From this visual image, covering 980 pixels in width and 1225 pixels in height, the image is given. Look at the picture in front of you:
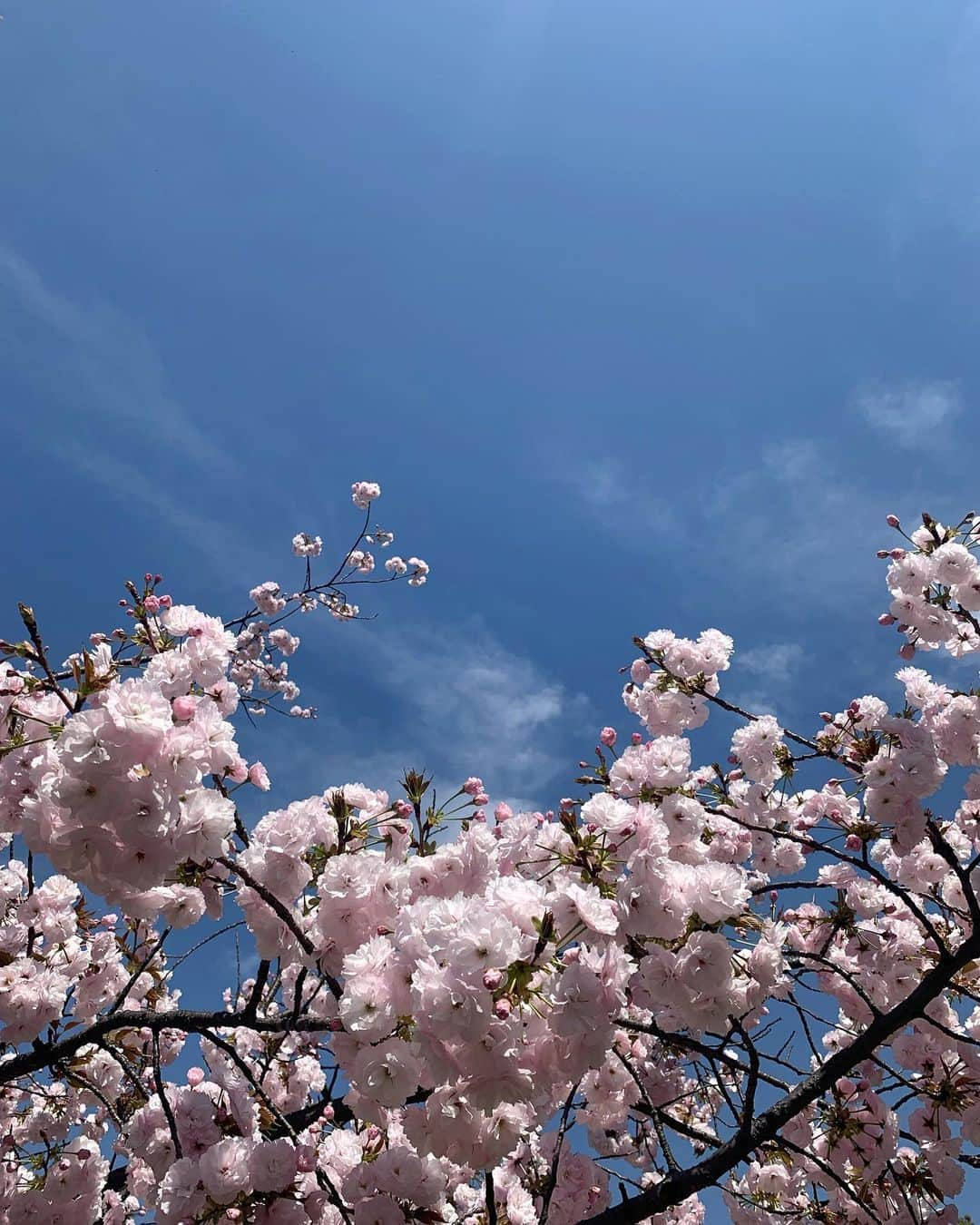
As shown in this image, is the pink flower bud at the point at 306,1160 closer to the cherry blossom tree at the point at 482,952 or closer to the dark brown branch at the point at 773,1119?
the cherry blossom tree at the point at 482,952

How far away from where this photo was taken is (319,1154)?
3680mm

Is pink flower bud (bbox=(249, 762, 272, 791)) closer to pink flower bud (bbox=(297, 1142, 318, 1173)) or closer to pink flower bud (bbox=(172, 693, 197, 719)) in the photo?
pink flower bud (bbox=(172, 693, 197, 719))

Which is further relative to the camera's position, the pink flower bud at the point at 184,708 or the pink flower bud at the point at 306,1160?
the pink flower bud at the point at 306,1160

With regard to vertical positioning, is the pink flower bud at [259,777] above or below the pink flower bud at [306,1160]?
above

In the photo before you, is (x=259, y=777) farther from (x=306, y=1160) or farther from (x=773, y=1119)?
(x=773, y=1119)

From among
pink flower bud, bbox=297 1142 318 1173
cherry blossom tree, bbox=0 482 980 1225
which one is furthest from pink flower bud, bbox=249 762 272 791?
pink flower bud, bbox=297 1142 318 1173

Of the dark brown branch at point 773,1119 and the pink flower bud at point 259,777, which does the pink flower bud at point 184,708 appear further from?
the dark brown branch at point 773,1119

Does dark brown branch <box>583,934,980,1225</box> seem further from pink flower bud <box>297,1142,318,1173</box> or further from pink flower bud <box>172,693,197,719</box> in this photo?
pink flower bud <box>172,693,197,719</box>

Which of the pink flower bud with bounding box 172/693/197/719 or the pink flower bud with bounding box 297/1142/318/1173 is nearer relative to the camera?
the pink flower bud with bounding box 172/693/197/719

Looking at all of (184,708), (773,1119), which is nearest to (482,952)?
(184,708)

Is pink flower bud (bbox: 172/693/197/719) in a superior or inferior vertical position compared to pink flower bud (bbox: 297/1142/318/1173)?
superior

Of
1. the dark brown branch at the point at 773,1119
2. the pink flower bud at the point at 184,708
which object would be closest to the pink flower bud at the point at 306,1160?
the dark brown branch at the point at 773,1119

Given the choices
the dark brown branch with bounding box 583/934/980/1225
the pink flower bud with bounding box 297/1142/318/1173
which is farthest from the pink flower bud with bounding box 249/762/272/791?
the dark brown branch with bounding box 583/934/980/1225

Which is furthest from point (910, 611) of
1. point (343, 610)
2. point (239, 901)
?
point (343, 610)
